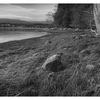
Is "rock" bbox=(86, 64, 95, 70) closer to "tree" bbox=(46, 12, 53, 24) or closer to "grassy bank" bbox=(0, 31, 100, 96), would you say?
"grassy bank" bbox=(0, 31, 100, 96)

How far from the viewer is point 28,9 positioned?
294 centimetres

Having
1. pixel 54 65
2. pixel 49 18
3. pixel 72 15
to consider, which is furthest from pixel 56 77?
pixel 72 15

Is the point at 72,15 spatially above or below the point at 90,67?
above

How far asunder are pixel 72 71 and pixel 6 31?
1.66 metres

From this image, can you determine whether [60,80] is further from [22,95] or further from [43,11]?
[43,11]

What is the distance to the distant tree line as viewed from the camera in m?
3.71

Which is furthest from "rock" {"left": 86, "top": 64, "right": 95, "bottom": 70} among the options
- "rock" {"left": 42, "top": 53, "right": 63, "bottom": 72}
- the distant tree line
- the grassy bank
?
the distant tree line

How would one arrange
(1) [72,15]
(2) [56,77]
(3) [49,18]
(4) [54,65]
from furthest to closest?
(1) [72,15] < (3) [49,18] < (4) [54,65] < (2) [56,77]

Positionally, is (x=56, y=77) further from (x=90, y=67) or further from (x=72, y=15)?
(x=72, y=15)

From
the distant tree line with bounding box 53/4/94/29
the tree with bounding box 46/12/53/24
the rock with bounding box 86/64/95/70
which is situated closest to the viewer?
the rock with bounding box 86/64/95/70

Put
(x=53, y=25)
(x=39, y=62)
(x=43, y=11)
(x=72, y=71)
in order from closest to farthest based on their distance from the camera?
1. (x=72, y=71)
2. (x=39, y=62)
3. (x=43, y=11)
4. (x=53, y=25)

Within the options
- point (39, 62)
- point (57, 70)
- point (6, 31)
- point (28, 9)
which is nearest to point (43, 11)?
point (28, 9)

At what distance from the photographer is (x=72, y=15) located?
4.89 m

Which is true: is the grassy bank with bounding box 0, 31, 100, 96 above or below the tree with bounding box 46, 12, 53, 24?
below
